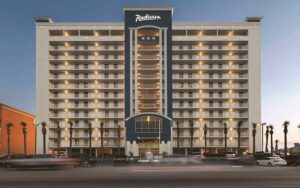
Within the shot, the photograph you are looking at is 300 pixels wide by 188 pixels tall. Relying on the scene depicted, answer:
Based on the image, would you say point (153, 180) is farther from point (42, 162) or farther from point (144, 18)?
point (144, 18)

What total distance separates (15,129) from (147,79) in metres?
51.9

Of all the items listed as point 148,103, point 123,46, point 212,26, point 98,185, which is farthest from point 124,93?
point 98,185

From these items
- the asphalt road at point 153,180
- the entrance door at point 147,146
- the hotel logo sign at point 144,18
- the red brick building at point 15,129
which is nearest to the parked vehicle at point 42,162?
the asphalt road at point 153,180

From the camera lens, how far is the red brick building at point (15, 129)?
115 meters

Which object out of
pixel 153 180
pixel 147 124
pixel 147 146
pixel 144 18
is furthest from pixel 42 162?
pixel 144 18

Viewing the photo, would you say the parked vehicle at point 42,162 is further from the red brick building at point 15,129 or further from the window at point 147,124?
the red brick building at point 15,129

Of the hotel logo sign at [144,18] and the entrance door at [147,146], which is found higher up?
the hotel logo sign at [144,18]

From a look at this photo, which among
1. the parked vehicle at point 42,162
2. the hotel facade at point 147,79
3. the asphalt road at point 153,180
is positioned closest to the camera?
the asphalt road at point 153,180

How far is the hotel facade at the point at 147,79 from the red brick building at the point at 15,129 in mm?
13524

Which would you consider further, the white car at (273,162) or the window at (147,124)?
the window at (147,124)

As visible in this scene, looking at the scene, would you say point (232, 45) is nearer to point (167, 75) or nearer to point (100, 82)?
point (167, 75)

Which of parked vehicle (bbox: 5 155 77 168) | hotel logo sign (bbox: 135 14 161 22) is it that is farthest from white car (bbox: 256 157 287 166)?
hotel logo sign (bbox: 135 14 161 22)

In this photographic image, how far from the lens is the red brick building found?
115 m

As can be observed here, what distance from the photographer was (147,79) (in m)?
108
